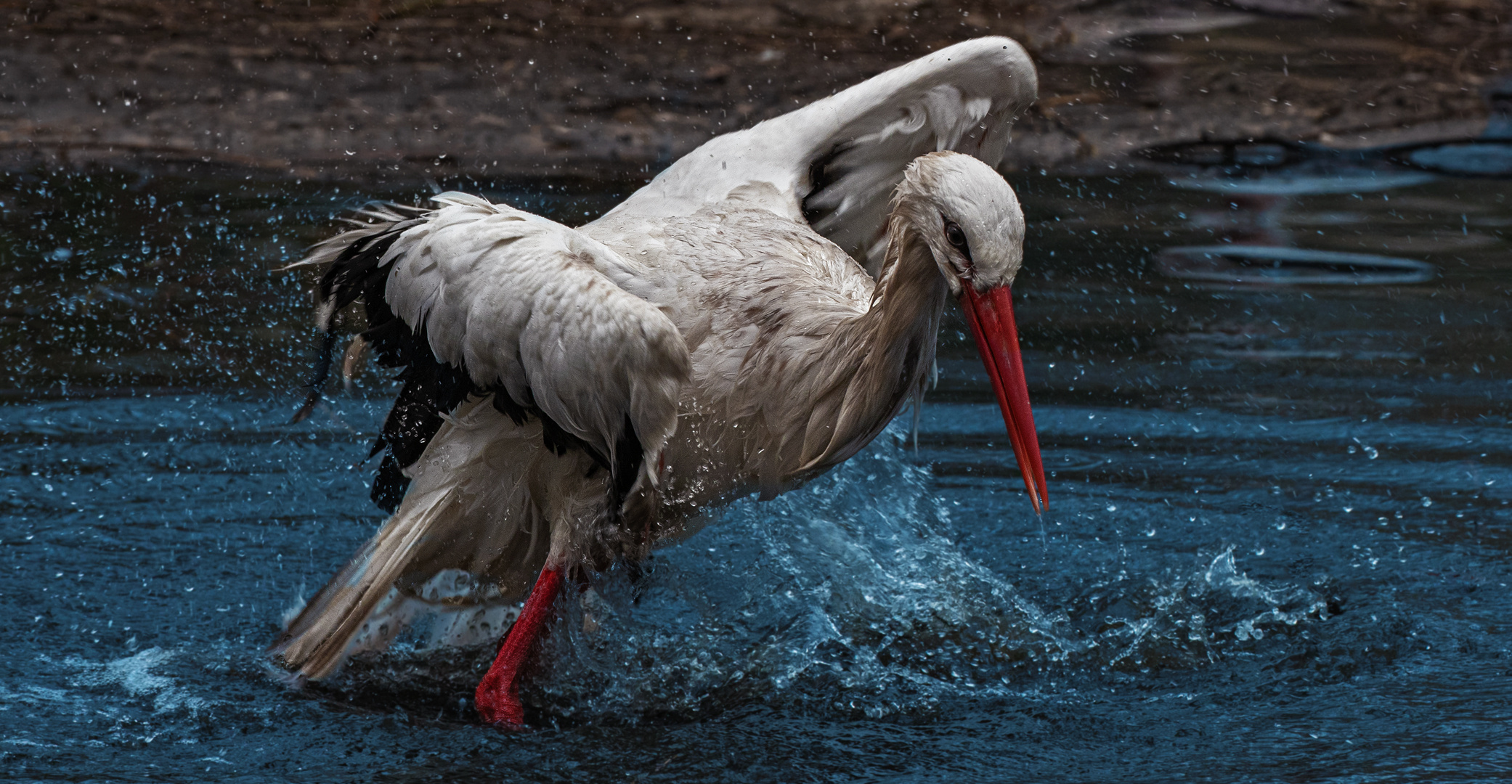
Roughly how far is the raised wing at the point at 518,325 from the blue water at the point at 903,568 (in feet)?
2.38

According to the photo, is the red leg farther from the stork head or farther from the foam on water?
the stork head

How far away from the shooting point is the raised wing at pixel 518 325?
3.80m

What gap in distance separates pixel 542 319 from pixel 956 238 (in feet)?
3.24

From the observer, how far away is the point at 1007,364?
12.0 feet

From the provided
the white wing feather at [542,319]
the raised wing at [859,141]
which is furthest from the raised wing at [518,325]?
the raised wing at [859,141]

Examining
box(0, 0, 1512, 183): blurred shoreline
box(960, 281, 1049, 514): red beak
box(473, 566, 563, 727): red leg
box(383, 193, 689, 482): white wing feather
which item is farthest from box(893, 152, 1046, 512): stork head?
box(0, 0, 1512, 183): blurred shoreline

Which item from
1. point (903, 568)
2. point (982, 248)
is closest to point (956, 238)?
point (982, 248)

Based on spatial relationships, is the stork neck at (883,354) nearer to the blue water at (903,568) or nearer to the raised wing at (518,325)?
the raised wing at (518,325)

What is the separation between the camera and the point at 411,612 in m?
4.66

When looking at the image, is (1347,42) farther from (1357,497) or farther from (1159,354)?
(1357,497)

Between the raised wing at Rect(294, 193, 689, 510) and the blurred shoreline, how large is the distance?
4510 mm

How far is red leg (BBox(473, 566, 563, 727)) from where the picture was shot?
4305 mm

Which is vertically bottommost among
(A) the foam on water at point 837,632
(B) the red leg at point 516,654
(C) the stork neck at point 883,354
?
(A) the foam on water at point 837,632

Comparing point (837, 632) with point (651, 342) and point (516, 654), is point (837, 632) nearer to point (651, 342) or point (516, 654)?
point (516, 654)
